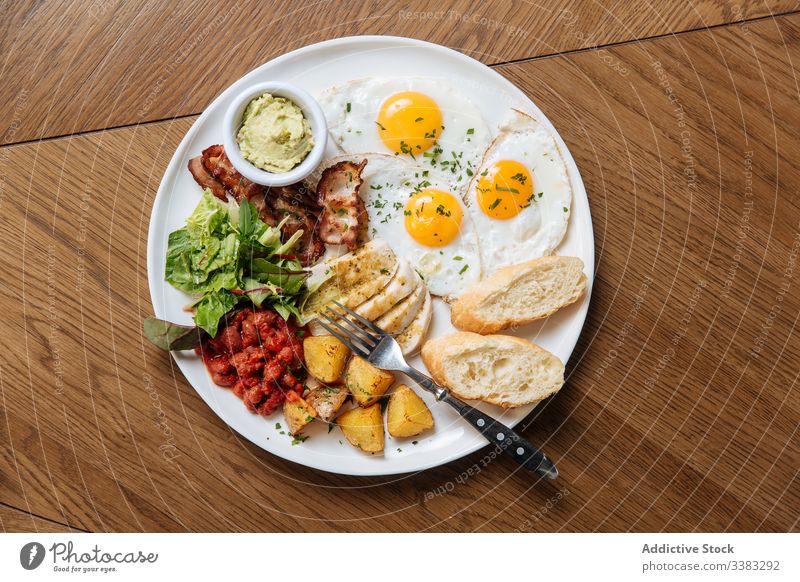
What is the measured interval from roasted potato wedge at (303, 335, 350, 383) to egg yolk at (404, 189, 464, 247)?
52 centimetres

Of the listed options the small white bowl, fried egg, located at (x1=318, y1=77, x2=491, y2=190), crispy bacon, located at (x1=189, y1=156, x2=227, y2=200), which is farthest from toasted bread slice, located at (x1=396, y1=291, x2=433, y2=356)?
crispy bacon, located at (x1=189, y1=156, x2=227, y2=200)

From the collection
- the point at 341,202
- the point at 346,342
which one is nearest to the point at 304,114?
the point at 341,202

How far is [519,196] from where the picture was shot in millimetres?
2127

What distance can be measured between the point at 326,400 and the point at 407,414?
0.99 ft

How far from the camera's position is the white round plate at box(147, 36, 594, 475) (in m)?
2.06

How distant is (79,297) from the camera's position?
2225 mm

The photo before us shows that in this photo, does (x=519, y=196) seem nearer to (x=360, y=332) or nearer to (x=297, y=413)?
(x=360, y=332)

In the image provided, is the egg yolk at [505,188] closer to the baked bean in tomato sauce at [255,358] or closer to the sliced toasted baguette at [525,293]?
the sliced toasted baguette at [525,293]

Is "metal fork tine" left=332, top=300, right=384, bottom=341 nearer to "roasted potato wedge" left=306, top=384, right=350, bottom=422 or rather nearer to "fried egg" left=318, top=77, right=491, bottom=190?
"roasted potato wedge" left=306, top=384, right=350, bottom=422

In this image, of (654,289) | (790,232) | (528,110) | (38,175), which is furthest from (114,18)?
(790,232)

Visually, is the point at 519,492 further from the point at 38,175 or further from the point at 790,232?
the point at 38,175

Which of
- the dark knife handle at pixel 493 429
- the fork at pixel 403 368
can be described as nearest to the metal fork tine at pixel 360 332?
the fork at pixel 403 368

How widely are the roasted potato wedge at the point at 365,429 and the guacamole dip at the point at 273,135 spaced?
0.94 metres

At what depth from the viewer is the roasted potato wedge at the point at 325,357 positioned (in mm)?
2025
